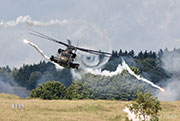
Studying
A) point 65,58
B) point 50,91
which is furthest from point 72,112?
point 50,91

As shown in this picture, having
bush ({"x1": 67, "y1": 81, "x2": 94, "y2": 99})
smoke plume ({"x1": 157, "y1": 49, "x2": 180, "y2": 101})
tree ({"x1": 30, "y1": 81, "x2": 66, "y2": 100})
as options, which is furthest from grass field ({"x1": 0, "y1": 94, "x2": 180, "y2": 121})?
smoke plume ({"x1": 157, "y1": 49, "x2": 180, "y2": 101})

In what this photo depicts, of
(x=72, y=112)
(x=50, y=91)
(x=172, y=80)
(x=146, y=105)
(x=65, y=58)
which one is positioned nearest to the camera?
(x=65, y=58)

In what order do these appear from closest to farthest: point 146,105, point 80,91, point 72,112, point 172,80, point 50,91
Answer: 1. point 146,105
2. point 72,112
3. point 50,91
4. point 80,91
5. point 172,80

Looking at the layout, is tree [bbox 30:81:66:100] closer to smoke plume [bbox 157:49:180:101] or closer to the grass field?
the grass field

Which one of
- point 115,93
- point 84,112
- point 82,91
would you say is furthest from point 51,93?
point 84,112

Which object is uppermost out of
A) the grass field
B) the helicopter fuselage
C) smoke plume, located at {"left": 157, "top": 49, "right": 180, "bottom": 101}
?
smoke plume, located at {"left": 157, "top": 49, "right": 180, "bottom": 101}

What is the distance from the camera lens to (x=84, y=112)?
252ft

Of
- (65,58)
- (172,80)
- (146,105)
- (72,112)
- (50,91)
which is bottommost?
(72,112)

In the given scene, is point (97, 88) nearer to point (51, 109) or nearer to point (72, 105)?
point (72, 105)

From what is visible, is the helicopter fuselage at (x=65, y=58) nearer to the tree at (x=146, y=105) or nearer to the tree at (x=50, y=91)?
the tree at (x=146, y=105)

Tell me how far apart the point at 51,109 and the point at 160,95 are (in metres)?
70.6

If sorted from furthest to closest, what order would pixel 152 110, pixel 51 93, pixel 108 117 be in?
pixel 51 93, pixel 108 117, pixel 152 110

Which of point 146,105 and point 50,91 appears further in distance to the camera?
point 50,91

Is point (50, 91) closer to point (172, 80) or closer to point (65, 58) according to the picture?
point (172, 80)
